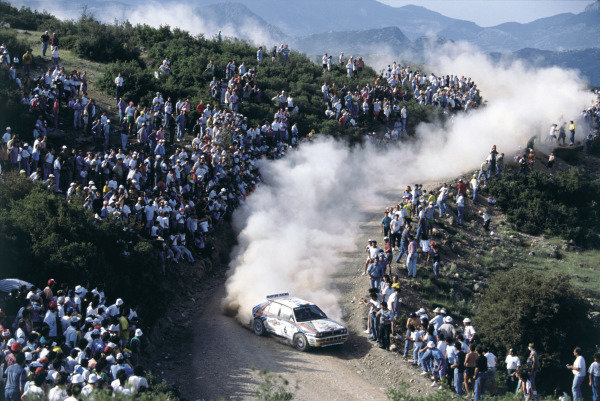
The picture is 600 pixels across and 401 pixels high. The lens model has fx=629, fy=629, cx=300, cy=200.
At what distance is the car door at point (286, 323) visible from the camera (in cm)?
1947

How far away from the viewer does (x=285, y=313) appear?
19812mm

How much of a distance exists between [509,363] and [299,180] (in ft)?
54.2

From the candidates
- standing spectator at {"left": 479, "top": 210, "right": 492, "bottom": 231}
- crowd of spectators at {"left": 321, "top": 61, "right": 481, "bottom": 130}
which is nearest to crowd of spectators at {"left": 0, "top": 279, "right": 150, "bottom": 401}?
standing spectator at {"left": 479, "top": 210, "right": 492, "bottom": 231}

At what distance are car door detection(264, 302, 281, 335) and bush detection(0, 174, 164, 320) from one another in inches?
139

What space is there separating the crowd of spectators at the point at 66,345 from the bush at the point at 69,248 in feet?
3.23

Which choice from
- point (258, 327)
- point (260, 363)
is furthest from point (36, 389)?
point (258, 327)

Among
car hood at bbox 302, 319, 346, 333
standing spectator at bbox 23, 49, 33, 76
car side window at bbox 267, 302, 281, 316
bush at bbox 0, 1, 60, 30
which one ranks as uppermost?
bush at bbox 0, 1, 60, 30

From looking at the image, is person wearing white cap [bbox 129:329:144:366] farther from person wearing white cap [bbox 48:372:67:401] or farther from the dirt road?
person wearing white cap [bbox 48:372:67:401]

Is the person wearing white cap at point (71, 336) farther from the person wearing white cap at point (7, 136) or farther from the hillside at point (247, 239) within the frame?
the person wearing white cap at point (7, 136)

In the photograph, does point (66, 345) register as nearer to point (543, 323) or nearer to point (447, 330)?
point (447, 330)

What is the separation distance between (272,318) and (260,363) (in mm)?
2130

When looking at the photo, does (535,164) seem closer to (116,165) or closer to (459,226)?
(459,226)

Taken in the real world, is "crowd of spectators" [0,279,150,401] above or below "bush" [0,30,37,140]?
below

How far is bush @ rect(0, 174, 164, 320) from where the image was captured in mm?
18367
